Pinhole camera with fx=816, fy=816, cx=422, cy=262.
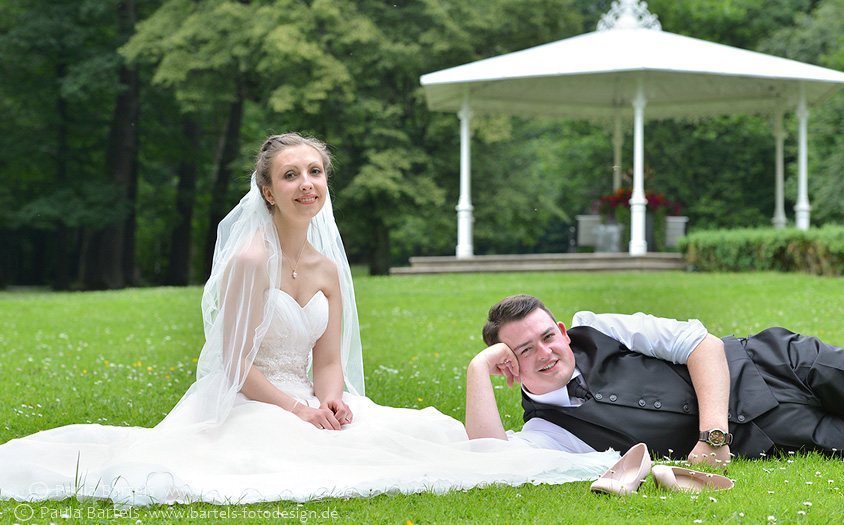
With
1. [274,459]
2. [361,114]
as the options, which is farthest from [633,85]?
[274,459]

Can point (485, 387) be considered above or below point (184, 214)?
below

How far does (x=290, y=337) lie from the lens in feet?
13.9

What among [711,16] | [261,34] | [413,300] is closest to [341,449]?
[413,300]

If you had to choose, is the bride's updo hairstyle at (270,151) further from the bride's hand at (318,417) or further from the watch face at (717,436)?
the watch face at (717,436)

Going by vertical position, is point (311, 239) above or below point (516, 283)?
above

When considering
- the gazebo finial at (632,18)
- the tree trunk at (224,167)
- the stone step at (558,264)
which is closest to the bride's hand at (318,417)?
the stone step at (558,264)

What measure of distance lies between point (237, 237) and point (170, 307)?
1047cm

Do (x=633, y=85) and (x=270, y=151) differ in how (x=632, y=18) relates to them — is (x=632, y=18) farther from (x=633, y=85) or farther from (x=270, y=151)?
(x=270, y=151)

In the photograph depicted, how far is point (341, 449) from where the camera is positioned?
148 inches

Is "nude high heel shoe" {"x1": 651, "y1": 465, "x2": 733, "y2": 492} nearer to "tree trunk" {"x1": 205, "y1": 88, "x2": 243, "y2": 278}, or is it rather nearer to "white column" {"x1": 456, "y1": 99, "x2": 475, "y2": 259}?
"white column" {"x1": 456, "y1": 99, "x2": 475, "y2": 259}

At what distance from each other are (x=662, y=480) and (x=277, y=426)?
173cm

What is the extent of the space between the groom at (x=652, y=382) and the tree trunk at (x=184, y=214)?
89.3 ft

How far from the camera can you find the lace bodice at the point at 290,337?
416cm

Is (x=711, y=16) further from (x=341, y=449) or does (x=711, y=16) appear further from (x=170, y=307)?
(x=341, y=449)
